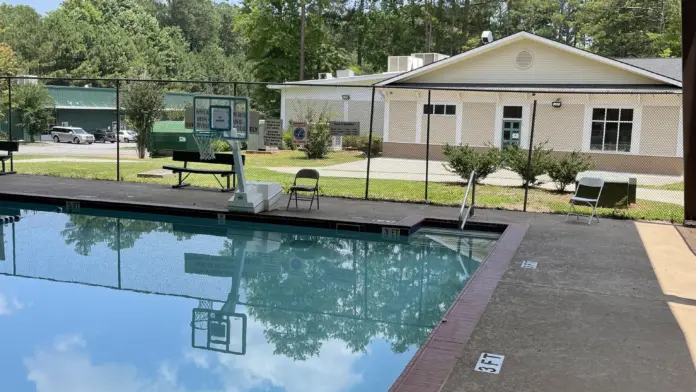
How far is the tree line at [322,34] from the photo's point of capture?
4506 centimetres

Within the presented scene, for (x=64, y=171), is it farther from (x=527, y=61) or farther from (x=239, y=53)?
(x=239, y=53)

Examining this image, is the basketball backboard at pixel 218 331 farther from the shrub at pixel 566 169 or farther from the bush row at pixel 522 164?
the shrub at pixel 566 169

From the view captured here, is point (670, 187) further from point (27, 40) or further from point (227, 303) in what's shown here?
point (27, 40)

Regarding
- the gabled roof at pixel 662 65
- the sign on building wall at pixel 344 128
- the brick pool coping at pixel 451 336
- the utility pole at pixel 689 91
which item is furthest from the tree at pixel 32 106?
the utility pole at pixel 689 91

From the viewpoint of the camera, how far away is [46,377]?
5199mm

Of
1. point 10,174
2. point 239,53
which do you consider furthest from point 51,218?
point 239,53

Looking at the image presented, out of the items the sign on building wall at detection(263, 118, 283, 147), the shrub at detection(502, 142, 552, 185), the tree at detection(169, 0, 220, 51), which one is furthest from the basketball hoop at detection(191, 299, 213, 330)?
the tree at detection(169, 0, 220, 51)

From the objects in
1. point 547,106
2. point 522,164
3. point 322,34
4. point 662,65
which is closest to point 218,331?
point 522,164

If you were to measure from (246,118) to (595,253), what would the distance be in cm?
641

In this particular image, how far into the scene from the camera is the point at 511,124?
27469 mm

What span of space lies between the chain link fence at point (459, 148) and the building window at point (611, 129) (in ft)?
0.13

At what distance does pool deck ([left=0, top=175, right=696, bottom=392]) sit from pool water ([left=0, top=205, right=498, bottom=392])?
0.61 meters

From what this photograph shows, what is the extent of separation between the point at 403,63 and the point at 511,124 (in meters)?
10.8

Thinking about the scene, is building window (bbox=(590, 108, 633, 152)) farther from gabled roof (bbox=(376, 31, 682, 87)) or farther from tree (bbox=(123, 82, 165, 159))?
tree (bbox=(123, 82, 165, 159))
